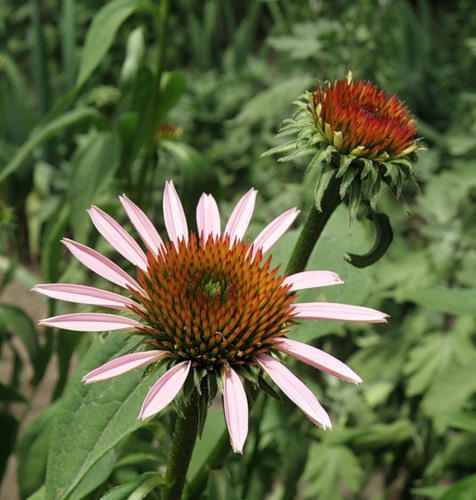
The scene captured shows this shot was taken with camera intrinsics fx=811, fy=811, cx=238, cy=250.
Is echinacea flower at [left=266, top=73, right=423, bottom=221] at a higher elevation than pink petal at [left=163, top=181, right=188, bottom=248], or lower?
higher

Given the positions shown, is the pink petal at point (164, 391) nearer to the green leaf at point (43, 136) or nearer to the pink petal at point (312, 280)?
the pink petal at point (312, 280)

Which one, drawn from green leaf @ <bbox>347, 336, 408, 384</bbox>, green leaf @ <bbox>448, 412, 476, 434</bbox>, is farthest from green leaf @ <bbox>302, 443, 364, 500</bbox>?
green leaf @ <bbox>448, 412, 476, 434</bbox>

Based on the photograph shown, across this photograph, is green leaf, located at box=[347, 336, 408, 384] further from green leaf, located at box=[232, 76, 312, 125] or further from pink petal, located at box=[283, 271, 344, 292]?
pink petal, located at box=[283, 271, 344, 292]

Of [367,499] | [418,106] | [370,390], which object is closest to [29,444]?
[370,390]

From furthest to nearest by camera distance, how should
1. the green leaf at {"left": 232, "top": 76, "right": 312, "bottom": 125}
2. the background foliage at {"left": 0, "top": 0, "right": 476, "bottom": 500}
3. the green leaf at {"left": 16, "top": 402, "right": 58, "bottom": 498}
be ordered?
the green leaf at {"left": 232, "top": 76, "right": 312, "bottom": 125}, the green leaf at {"left": 16, "top": 402, "right": 58, "bottom": 498}, the background foliage at {"left": 0, "top": 0, "right": 476, "bottom": 500}

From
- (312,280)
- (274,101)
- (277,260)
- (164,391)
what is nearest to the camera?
(164,391)

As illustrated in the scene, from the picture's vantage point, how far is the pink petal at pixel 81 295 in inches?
21.2

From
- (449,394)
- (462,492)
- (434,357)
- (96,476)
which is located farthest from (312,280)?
(434,357)

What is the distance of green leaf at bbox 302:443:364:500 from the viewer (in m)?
1.31

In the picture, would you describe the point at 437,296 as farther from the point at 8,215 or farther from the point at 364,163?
the point at 8,215

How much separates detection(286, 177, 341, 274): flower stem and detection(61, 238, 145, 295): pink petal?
13 centimetres

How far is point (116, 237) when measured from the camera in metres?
0.60

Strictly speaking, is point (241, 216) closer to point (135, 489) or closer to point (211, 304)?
point (211, 304)

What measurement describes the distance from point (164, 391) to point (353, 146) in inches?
9.1
